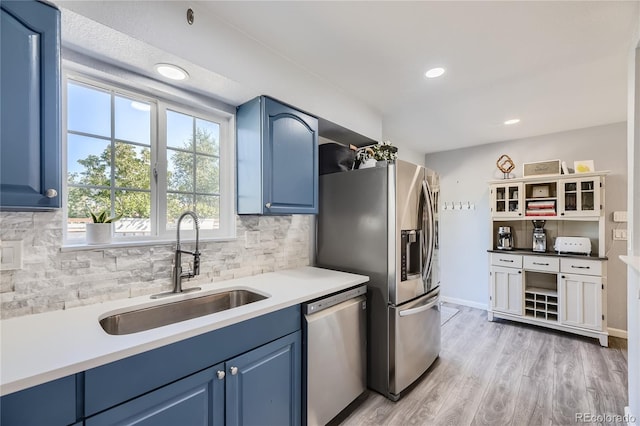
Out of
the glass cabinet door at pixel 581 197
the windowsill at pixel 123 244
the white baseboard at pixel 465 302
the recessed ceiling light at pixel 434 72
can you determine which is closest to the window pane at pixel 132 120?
the windowsill at pixel 123 244

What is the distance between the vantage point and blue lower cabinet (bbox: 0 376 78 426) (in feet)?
2.43

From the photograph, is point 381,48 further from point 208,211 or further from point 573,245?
point 573,245

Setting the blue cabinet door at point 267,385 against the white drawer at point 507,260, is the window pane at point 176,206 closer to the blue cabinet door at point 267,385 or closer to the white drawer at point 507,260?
the blue cabinet door at point 267,385

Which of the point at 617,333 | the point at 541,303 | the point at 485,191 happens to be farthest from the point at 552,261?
the point at 485,191

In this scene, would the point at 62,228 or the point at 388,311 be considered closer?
the point at 62,228

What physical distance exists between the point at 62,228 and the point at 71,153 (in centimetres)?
40

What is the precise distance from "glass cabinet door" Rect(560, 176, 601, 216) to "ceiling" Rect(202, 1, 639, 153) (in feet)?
2.43

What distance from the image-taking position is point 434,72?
81.8 inches

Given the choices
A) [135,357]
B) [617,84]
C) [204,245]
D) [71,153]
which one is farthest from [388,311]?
[617,84]

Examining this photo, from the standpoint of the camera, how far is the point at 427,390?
2.11 metres

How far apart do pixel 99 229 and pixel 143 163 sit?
47 cm

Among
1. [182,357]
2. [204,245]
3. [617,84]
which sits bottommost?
[182,357]

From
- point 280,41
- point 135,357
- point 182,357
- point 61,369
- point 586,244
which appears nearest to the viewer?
point 61,369

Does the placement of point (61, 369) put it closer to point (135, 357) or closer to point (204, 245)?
point (135, 357)
